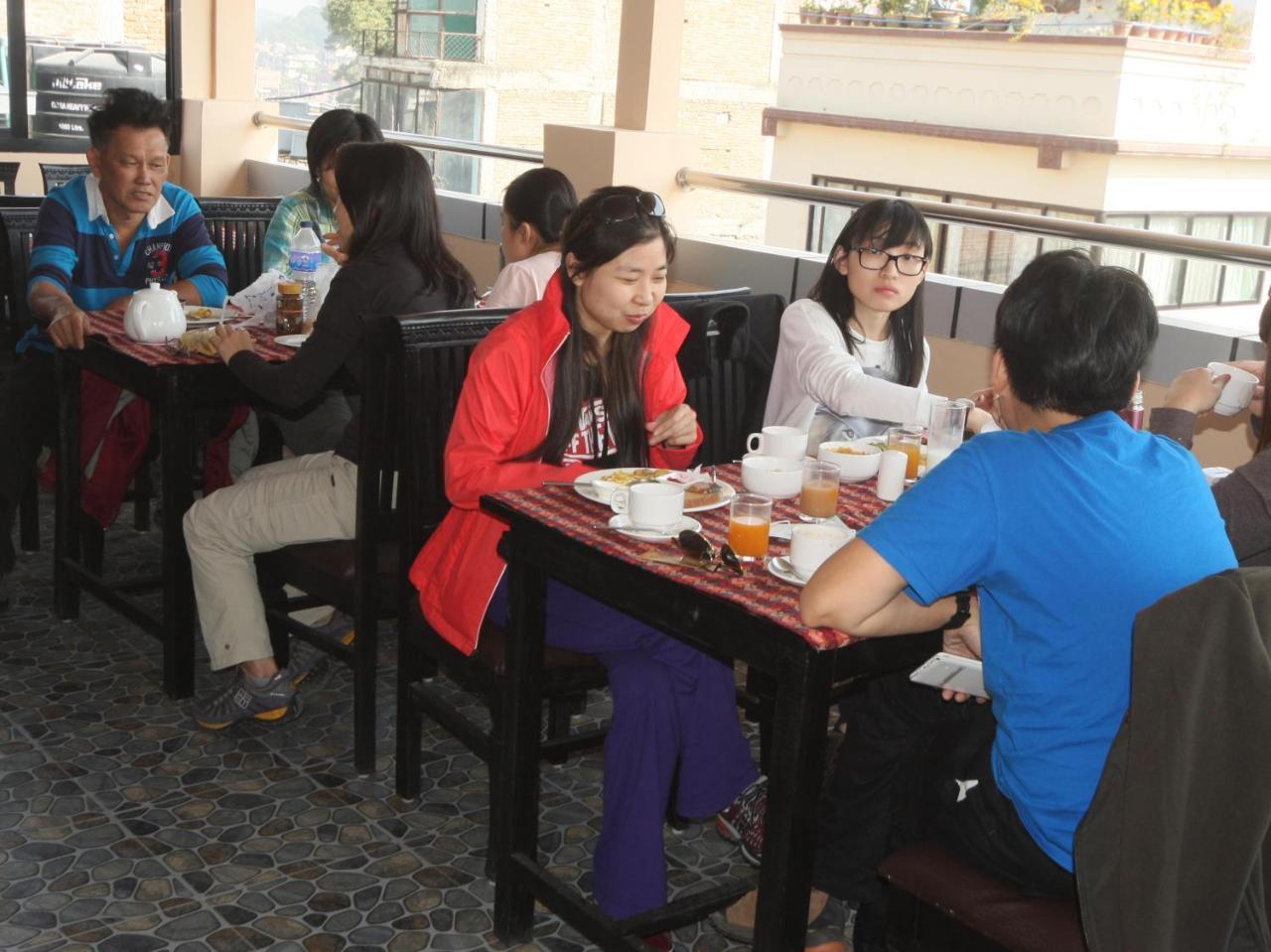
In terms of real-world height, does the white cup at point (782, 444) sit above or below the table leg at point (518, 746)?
above

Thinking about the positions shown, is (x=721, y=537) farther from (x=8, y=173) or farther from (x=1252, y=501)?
(x=8, y=173)

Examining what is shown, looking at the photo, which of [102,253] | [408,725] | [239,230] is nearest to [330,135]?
[239,230]

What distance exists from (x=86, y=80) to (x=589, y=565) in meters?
6.07

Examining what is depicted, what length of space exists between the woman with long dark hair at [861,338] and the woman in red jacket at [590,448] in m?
0.38

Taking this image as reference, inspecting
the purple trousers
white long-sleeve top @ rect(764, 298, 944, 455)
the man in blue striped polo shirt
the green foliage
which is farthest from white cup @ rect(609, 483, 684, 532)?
the green foliage

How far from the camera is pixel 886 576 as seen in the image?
1449 mm

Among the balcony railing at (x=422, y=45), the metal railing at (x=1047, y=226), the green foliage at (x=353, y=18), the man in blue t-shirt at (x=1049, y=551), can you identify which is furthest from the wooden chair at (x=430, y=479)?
the green foliage at (x=353, y=18)

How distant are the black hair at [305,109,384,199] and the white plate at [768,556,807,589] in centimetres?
237

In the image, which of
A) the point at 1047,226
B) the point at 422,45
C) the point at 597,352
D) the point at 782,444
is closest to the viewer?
the point at 782,444

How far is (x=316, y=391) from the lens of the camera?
2.66 m

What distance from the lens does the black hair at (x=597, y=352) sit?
221 centimetres

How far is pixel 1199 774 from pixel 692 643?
0.78 m

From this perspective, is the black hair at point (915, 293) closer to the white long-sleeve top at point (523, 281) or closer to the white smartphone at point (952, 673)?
the white long-sleeve top at point (523, 281)

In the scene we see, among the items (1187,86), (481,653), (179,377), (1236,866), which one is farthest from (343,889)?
(1187,86)
